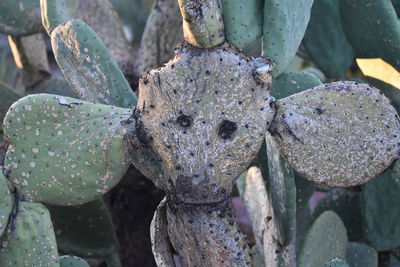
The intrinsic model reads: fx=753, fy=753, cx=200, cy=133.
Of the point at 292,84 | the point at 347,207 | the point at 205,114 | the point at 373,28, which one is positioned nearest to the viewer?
the point at 205,114

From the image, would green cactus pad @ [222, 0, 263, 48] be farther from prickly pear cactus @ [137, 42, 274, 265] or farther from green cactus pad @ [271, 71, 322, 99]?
green cactus pad @ [271, 71, 322, 99]

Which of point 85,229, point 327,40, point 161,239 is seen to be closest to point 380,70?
point 327,40

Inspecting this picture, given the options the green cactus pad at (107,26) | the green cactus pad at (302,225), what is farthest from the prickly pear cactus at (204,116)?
the green cactus pad at (107,26)

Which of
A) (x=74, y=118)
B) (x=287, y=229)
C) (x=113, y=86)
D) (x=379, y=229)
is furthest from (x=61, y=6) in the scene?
(x=379, y=229)

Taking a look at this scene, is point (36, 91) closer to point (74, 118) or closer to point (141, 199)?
point (141, 199)

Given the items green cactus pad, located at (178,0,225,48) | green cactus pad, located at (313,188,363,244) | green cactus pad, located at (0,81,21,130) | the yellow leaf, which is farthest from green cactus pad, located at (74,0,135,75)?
green cactus pad, located at (178,0,225,48)

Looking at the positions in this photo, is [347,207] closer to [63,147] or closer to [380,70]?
[380,70]
